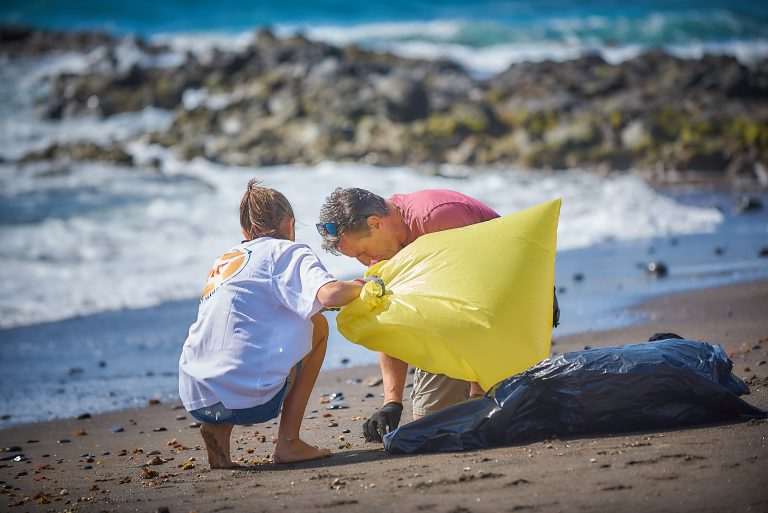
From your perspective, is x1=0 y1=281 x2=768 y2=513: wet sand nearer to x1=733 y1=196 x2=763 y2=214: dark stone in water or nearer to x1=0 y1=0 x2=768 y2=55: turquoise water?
x1=733 y1=196 x2=763 y2=214: dark stone in water

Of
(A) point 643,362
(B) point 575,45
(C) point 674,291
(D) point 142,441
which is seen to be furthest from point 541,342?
(B) point 575,45

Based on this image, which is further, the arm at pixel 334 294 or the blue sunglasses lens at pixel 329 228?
the blue sunglasses lens at pixel 329 228

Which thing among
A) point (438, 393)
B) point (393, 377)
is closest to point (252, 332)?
point (393, 377)

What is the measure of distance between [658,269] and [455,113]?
11.2 metres

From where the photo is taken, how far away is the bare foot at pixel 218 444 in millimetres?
4223

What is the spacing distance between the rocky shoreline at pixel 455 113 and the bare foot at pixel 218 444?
12779mm

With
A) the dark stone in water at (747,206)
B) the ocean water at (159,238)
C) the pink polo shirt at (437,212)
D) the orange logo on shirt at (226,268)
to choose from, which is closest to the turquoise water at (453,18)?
the ocean water at (159,238)

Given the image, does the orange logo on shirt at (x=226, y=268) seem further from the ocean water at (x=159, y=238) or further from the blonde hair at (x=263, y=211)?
the ocean water at (x=159, y=238)

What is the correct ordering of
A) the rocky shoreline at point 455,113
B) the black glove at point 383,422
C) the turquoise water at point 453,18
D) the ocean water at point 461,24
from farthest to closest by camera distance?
1. the turquoise water at point 453,18
2. the ocean water at point 461,24
3. the rocky shoreline at point 455,113
4. the black glove at point 383,422

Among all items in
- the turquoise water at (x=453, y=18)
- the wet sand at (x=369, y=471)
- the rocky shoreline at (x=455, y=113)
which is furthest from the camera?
the turquoise water at (x=453, y=18)

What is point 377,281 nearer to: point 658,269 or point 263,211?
point 263,211

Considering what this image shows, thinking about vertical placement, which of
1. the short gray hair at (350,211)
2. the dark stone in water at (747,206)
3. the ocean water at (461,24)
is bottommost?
the dark stone in water at (747,206)

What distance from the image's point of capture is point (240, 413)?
4102mm

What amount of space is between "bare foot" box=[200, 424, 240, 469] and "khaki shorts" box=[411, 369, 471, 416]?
2.99 feet
